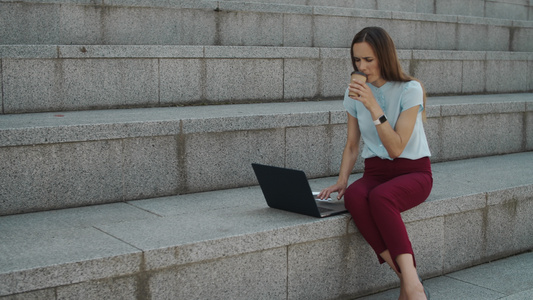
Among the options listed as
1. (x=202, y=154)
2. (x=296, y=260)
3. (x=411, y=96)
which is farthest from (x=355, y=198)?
(x=202, y=154)

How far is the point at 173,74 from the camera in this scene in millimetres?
5816

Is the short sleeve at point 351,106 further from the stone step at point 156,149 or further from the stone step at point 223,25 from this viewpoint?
the stone step at point 223,25

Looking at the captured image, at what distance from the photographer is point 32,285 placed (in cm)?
296

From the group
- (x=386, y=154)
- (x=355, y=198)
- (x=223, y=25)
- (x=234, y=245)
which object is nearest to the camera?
(x=234, y=245)

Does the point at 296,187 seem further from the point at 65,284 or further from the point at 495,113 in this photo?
the point at 495,113

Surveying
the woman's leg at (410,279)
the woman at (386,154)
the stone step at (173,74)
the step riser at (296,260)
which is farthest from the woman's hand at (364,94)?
the stone step at (173,74)

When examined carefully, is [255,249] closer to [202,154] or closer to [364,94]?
[364,94]

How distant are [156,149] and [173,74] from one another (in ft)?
4.53

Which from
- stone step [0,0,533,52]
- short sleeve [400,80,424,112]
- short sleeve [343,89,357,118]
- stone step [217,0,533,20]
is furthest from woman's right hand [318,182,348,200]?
stone step [217,0,533,20]

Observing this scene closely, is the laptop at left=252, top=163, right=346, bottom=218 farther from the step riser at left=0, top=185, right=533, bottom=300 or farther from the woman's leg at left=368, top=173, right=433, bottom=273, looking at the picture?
the woman's leg at left=368, top=173, right=433, bottom=273

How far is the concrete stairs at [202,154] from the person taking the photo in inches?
138

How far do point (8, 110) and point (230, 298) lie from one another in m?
2.55

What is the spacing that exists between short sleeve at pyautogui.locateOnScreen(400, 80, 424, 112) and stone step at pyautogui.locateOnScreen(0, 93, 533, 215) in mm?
1324

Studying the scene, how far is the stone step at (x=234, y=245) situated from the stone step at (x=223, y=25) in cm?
222
